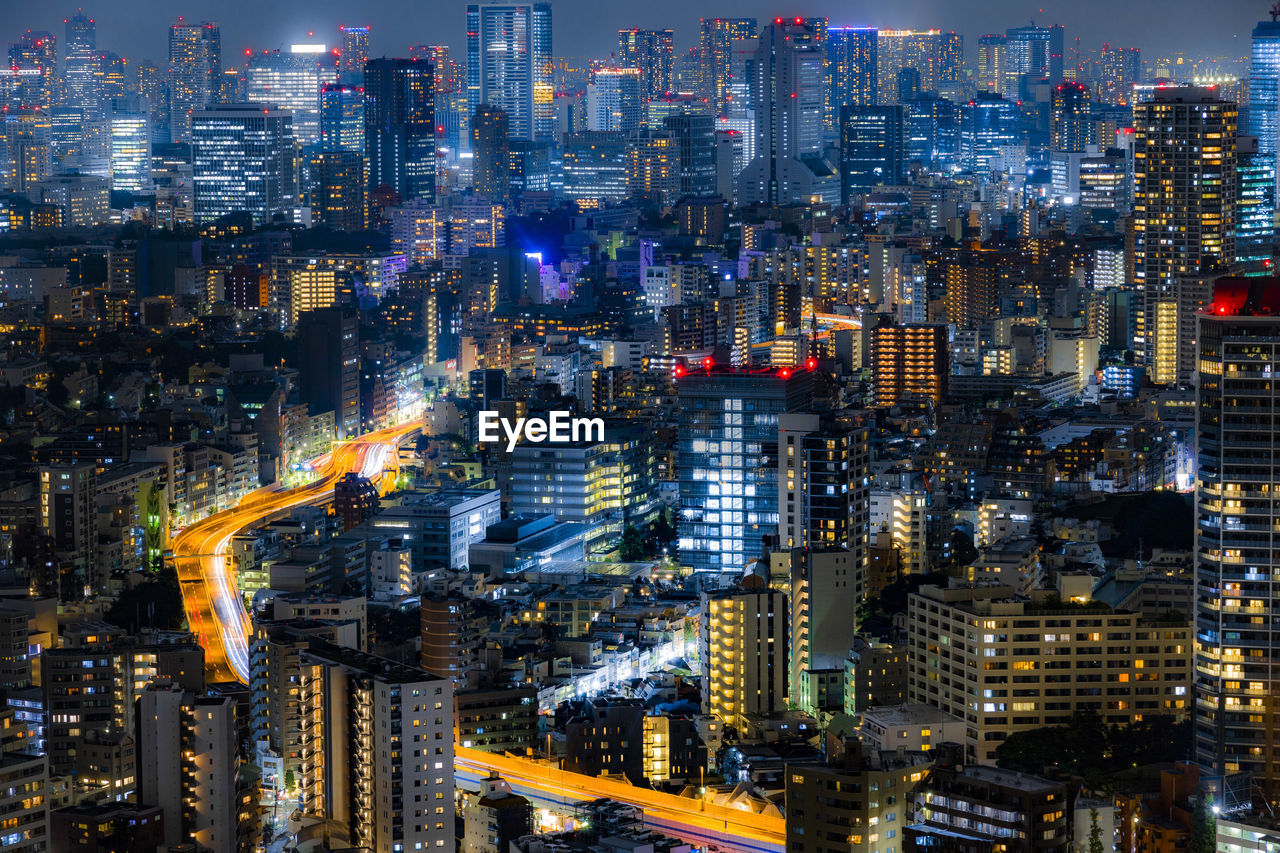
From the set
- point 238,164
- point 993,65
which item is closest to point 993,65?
point 993,65

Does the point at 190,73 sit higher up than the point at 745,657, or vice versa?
the point at 190,73

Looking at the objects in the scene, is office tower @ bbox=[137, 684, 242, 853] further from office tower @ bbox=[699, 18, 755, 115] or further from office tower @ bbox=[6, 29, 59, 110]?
office tower @ bbox=[699, 18, 755, 115]

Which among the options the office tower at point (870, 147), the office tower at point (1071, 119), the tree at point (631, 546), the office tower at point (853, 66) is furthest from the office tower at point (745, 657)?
the office tower at point (853, 66)

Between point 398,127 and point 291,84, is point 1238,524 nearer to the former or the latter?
point 398,127

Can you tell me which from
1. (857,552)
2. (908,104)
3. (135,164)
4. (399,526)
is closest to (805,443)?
(857,552)

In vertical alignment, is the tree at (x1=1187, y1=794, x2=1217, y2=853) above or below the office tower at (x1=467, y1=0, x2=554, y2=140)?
below

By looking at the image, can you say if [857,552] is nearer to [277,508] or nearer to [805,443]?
[805,443]

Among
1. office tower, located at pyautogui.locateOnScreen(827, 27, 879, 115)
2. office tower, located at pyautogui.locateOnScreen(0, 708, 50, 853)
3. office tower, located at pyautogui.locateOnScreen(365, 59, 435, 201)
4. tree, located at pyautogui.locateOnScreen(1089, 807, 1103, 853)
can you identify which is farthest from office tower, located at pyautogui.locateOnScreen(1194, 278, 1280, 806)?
office tower, located at pyautogui.locateOnScreen(827, 27, 879, 115)
